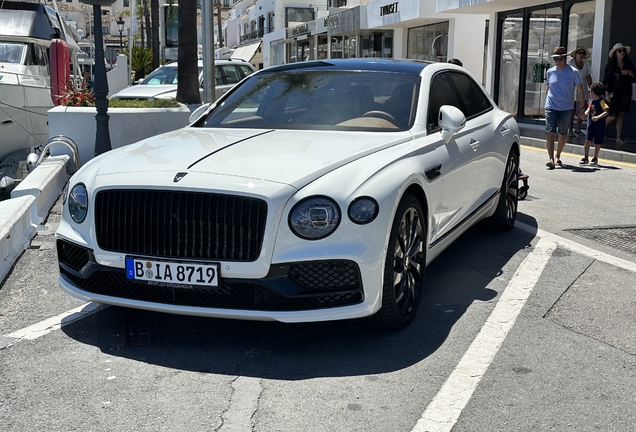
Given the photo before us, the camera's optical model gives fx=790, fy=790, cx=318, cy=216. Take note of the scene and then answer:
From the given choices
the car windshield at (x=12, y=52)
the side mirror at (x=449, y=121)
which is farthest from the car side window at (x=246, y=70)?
the side mirror at (x=449, y=121)

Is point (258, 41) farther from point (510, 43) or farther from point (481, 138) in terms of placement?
point (481, 138)

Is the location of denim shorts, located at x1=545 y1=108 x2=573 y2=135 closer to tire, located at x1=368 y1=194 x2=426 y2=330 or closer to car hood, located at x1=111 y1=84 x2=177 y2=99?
tire, located at x1=368 y1=194 x2=426 y2=330

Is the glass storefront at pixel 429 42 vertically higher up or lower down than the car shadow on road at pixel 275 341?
higher up

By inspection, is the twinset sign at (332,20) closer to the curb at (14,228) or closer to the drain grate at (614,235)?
the drain grate at (614,235)

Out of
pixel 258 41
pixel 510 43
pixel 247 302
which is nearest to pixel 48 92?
pixel 510 43

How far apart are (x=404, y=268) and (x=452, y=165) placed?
1.13 metres

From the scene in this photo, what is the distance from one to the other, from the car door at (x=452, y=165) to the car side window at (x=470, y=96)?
16 cm

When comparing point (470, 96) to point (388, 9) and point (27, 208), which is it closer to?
point (27, 208)

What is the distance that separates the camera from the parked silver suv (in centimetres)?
1830

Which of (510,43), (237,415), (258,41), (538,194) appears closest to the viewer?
(237,415)

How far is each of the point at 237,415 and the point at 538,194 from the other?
707cm

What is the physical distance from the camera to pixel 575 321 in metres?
4.82

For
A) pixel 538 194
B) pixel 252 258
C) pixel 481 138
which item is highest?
pixel 481 138

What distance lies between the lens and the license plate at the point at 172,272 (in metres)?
4.06
